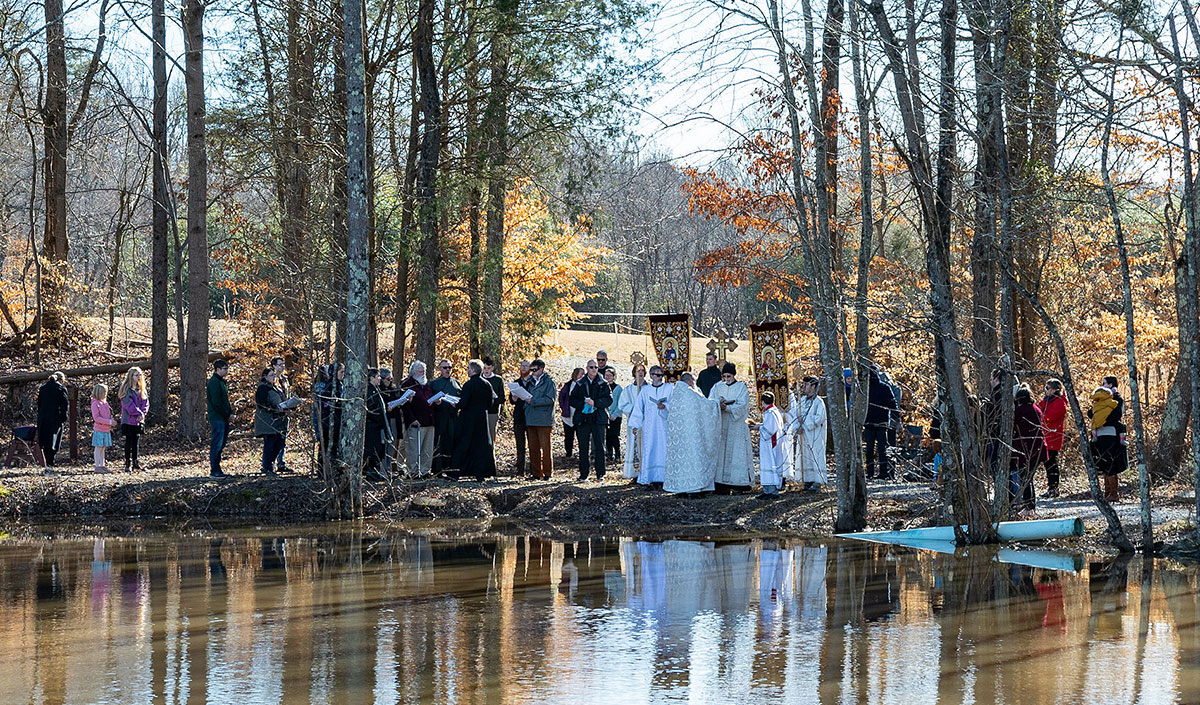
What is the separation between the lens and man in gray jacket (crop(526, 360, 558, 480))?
1852cm

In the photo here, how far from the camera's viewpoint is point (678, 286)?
6259cm

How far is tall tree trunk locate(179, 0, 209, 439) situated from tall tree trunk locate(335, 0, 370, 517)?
8193 millimetres

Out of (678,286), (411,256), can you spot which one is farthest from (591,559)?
(678,286)

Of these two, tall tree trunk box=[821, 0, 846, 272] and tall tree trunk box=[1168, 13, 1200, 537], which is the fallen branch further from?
tall tree trunk box=[1168, 13, 1200, 537]

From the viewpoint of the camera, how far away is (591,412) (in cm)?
1866

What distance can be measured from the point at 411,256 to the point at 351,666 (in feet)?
49.5

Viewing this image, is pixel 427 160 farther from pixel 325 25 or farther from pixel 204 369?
pixel 204 369

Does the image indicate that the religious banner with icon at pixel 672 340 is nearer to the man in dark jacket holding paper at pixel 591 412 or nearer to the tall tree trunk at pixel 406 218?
the man in dark jacket holding paper at pixel 591 412

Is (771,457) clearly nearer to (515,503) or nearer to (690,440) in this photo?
(690,440)

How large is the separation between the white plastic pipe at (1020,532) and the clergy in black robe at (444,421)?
693cm

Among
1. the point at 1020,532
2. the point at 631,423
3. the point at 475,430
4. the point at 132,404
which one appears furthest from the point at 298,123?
the point at 1020,532

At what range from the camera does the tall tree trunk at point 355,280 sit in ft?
51.8

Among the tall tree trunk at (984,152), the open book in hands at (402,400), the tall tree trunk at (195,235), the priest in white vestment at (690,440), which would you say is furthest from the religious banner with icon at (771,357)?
the tall tree trunk at (195,235)

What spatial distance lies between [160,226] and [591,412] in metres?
12.5
